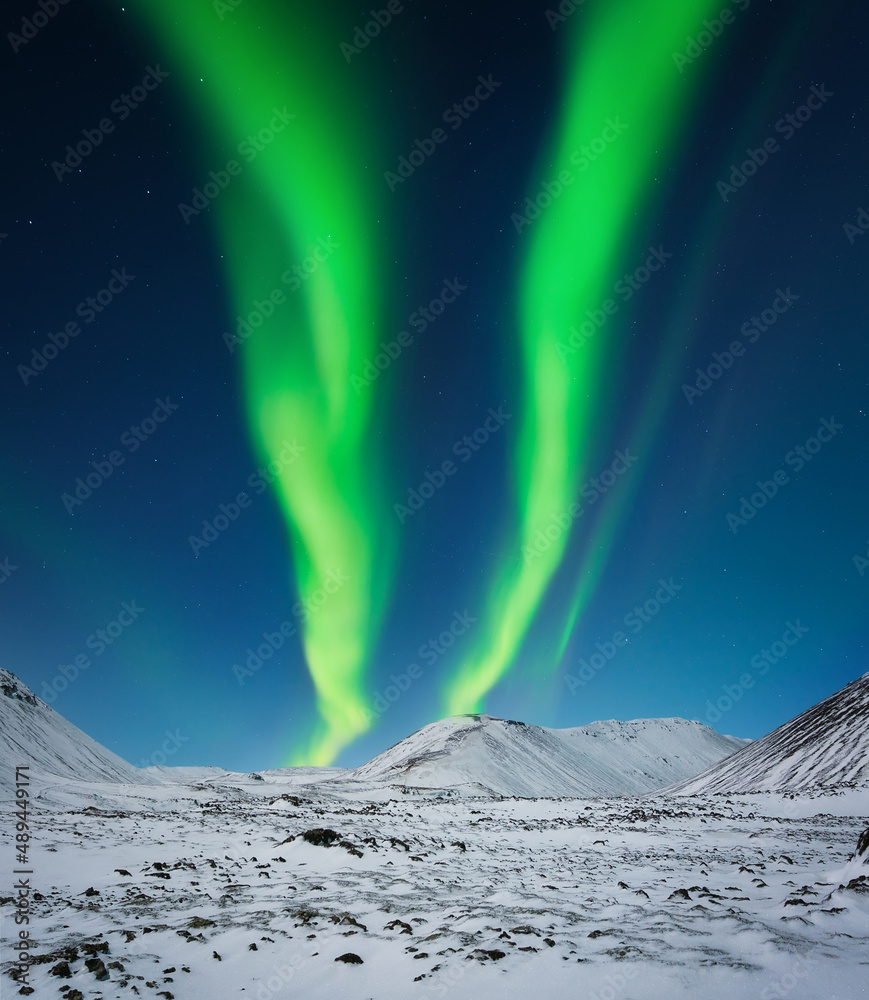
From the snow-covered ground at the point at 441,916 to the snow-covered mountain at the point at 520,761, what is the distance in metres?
69.6

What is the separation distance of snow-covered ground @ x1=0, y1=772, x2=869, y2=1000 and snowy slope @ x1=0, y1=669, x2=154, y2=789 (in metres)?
49.5

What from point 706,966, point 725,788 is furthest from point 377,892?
point 725,788

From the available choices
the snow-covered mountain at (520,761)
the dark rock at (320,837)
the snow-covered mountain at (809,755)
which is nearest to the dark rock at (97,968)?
the dark rock at (320,837)

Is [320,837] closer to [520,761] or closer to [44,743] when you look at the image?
[44,743]

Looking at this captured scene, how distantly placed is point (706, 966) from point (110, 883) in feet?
45.9

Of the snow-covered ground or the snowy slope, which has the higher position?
the snowy slope

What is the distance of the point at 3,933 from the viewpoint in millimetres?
9078

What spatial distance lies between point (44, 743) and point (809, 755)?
10744 cm

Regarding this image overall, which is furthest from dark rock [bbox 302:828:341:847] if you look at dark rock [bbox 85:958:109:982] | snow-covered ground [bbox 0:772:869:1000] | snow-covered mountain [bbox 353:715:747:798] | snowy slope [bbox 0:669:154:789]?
snow-covered mountain [bbox 353:715:747:798]

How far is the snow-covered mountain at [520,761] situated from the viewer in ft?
324

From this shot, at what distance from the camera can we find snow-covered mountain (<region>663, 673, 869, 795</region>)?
6538cm

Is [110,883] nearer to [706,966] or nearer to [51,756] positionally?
[706,966]

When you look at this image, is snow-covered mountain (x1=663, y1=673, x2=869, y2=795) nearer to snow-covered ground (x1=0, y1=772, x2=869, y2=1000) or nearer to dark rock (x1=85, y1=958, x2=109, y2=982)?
Answer: snow-covered ground (x1=0, y1=772, x2=869, y2=1000)

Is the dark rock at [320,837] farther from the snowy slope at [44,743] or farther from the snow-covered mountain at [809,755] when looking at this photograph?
the snow-covered mountain at [809,755]
